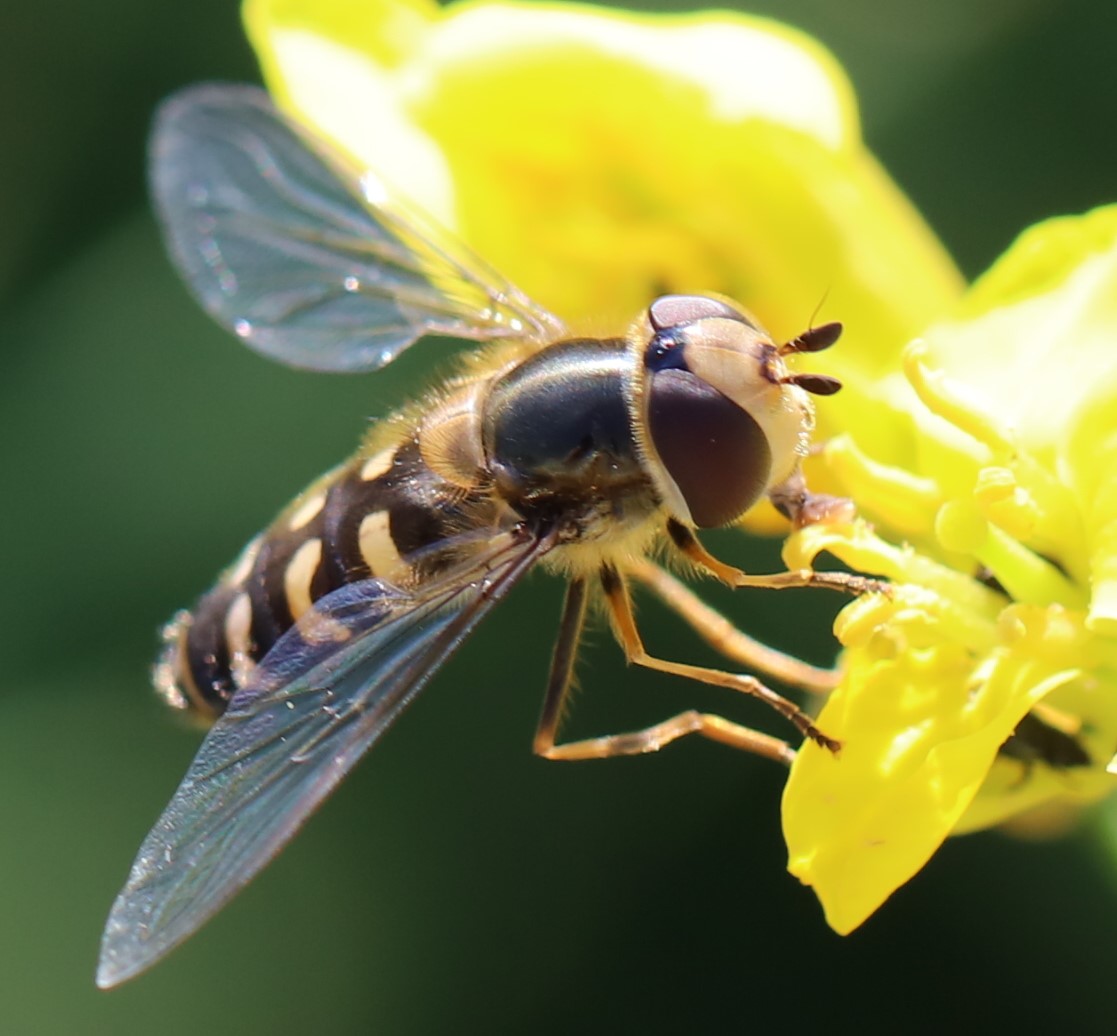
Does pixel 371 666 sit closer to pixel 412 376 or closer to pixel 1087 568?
pixel 1087 568

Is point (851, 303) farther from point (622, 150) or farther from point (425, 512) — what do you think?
point (425, 512)

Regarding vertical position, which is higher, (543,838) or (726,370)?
(726,370)

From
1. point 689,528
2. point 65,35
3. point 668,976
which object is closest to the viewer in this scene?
point 689,528

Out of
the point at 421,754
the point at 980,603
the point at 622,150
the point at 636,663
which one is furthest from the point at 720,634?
the point at 421,754

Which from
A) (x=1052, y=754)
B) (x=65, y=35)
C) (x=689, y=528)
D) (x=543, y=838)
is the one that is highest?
(x=65, y=35)

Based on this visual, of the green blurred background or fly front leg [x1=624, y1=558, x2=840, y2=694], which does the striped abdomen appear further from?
the green blurred background

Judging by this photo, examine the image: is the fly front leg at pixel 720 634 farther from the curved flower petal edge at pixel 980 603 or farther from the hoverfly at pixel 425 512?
the curved flower petal edge at pixel 980 603

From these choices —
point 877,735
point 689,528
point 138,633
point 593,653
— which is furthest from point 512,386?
point 138,633
